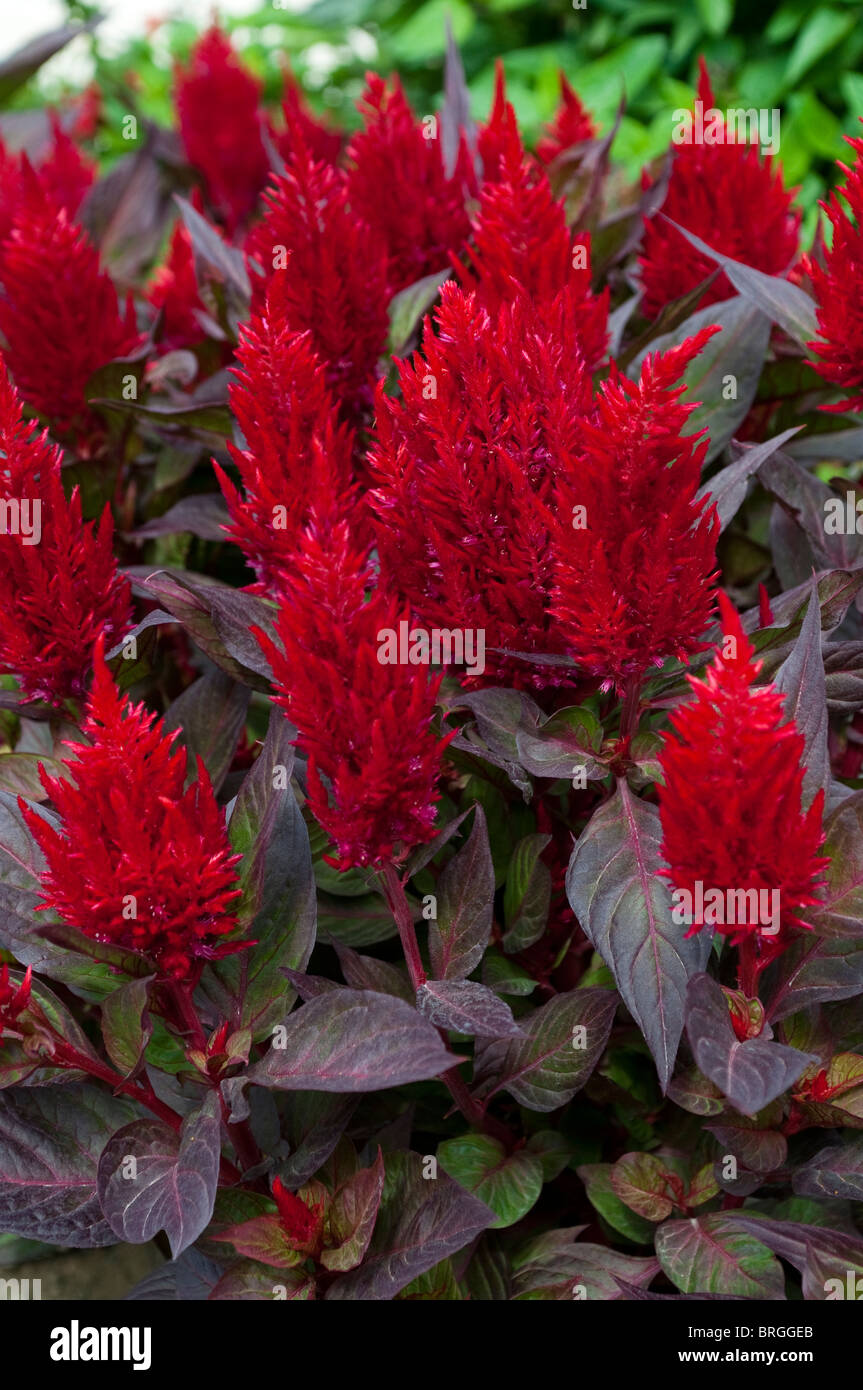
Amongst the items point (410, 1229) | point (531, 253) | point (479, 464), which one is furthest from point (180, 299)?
point (410, 1229)

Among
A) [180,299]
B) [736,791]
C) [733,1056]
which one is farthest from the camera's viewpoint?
[180,299]

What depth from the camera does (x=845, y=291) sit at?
45.9 inches

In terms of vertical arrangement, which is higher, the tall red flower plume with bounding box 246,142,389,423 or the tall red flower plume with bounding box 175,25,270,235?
the tall red flower plume with bounding box 175,25,270,235

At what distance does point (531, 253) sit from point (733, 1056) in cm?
78

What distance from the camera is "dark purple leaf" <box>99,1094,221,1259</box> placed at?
39.6 inches

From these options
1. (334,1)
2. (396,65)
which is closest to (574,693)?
(396,65)

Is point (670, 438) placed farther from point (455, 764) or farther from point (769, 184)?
point (769, 184)

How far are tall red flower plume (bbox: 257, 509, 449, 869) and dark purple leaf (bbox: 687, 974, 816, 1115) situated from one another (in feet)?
0.92

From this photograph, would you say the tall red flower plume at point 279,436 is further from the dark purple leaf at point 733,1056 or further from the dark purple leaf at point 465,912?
the dark purple leaf at point 733,1056

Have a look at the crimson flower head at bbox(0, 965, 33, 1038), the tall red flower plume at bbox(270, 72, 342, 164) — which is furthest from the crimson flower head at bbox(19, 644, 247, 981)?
the tall red flower plume at bbox(270, 72, 342, 164)

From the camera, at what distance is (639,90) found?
3891 mm

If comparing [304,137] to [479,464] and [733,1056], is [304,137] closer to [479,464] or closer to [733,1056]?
[479,464]

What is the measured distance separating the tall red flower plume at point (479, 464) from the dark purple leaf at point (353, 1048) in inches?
12.6

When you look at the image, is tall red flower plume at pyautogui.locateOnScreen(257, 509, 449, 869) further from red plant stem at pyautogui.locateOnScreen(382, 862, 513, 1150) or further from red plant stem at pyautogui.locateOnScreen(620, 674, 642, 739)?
red plant stem at pyautogui.locateOnScreen(620, 674, 642, 739)
